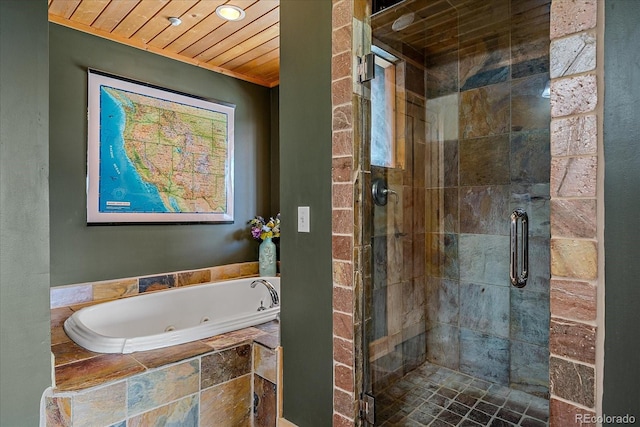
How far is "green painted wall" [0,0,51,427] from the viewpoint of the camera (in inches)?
38.9

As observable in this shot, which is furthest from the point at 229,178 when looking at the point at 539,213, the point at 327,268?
the point at 539,213

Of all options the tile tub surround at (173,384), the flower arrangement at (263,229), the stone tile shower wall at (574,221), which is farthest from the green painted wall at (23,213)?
the flower arrangement at (263,229)

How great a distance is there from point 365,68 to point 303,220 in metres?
0.68

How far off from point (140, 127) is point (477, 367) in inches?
105

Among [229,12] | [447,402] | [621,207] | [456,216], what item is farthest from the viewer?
[229,12]

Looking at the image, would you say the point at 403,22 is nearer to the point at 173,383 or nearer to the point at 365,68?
the point at 365,68

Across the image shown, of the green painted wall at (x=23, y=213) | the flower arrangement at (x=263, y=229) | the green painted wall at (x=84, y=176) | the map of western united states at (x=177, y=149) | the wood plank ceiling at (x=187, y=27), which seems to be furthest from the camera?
the flower arrangement at (x=263, y=229)

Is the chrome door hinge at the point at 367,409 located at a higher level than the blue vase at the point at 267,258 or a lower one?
lower

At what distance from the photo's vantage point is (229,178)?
3.15 m

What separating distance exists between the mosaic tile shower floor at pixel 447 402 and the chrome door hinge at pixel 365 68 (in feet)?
4.31

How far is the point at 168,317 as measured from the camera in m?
2.62

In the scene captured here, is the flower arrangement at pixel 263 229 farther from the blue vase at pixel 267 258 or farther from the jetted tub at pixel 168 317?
the jetted tub at pixel 168 317

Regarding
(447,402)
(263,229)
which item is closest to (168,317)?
(263,229)

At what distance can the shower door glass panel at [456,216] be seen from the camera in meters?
1.35
